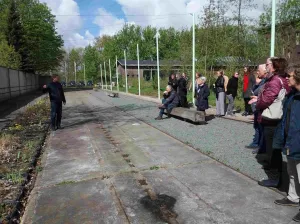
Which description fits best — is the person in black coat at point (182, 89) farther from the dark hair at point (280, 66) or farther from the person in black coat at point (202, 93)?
the dark hair at point (280, 66)

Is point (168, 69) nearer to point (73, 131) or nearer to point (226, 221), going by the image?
point (73, 131)

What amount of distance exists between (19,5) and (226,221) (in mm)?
50142

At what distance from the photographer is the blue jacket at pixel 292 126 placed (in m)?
3.32

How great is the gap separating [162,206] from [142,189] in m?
0.64

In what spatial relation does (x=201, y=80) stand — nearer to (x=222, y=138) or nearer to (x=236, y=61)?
(x=222, y=138)

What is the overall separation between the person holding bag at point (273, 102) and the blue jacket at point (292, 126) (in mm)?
483

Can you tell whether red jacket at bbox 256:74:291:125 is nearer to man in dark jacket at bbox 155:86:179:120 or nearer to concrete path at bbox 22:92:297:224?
concrete path at bbox 22:92:297:224

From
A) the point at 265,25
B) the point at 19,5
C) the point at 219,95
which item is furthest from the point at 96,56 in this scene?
the point at 219,95

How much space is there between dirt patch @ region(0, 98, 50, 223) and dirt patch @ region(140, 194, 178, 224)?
162cm

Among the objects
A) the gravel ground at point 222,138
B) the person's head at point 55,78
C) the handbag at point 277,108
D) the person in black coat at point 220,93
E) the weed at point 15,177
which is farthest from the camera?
the person in black coat at point 220,93

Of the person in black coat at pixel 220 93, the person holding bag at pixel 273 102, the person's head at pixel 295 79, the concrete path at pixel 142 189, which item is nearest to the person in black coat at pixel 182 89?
the person in black coat at pixel 220 93

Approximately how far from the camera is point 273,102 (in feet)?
13.6

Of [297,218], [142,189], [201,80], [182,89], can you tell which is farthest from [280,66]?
[182,89]

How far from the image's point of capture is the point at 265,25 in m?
16.9
